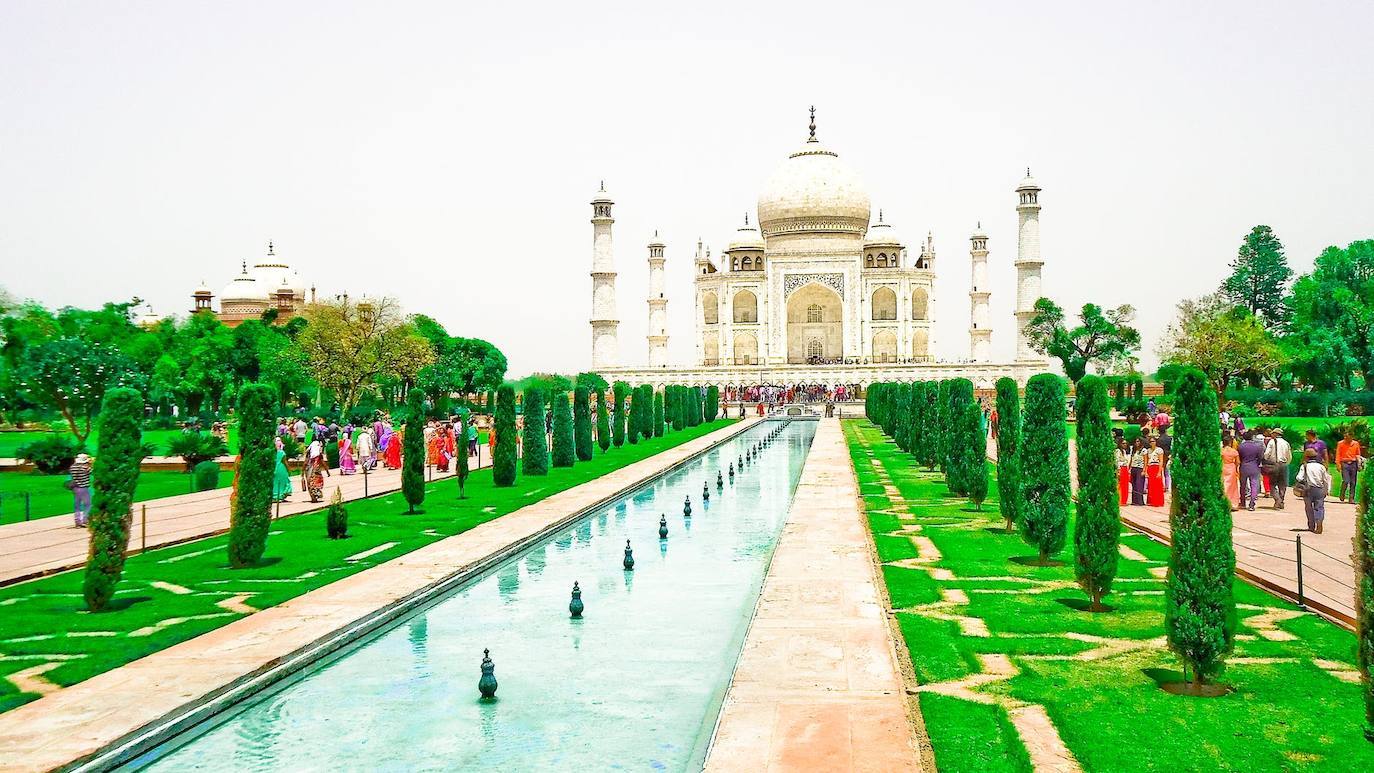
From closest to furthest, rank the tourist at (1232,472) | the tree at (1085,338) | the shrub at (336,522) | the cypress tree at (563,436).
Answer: the shrub at (336,522) → the tourist at (1232,472) → the cypress tree at (563,436) → the tree at (1085,338)

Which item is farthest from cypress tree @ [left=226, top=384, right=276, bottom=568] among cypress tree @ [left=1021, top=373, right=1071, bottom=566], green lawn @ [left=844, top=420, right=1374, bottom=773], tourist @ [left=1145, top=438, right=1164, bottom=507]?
tourist @ [left=1145, top=438, right=1164, bottom=507]

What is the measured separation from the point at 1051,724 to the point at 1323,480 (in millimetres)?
7404

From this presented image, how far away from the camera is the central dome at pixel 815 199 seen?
57.0 m

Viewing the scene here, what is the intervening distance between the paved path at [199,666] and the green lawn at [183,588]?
0.69 ft

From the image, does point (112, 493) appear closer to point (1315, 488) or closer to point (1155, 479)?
point (1315, 488)

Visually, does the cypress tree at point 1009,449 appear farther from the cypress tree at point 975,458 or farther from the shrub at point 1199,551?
the shrub at point 1199,551

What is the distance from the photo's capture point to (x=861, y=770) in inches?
197

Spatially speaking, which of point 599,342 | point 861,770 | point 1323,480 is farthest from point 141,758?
point 599,342

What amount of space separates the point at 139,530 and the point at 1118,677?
35.2 ft

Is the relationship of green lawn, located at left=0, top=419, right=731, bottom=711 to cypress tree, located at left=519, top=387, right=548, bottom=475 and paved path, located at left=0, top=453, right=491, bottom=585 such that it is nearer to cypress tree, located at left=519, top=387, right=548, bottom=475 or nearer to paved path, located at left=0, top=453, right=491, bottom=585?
paved path, located at left=0, top=453, right=491, bottom=585

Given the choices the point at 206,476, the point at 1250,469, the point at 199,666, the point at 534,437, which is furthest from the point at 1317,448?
the point at 206,476

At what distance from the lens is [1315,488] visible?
1137 centimetres

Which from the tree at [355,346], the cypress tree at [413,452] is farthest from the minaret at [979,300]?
the cypress tree at [413,452]

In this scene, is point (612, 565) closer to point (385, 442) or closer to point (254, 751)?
point (254, 751)
